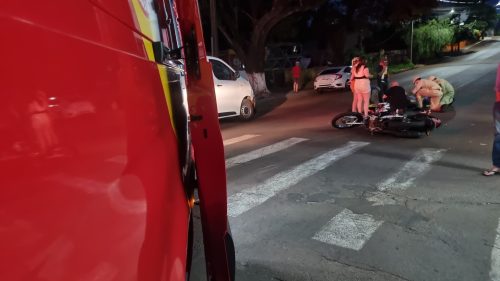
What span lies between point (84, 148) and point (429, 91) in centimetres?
1194

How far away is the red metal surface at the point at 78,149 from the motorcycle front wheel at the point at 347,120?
29.4ft

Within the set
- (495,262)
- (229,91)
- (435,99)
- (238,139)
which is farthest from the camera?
(229,91)

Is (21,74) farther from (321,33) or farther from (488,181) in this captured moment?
(321,33)

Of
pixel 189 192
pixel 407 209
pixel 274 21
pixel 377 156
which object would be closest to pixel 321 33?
pixel 274 21

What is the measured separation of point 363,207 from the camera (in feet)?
16.7

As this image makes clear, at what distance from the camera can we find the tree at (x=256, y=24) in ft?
68.1

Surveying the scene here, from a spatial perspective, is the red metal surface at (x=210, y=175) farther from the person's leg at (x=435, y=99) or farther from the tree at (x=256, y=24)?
the tree at (x=256, y=24)

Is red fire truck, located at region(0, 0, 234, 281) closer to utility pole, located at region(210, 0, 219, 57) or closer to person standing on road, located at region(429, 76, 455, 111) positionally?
person standing on road, located at region(429, 76, 455, 111)

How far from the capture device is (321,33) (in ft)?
113

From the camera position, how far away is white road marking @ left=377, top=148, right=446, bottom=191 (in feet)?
19.4

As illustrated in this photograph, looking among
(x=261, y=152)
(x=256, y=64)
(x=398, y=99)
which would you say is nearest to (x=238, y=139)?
(x=261, y=152)

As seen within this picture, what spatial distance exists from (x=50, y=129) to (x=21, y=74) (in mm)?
110

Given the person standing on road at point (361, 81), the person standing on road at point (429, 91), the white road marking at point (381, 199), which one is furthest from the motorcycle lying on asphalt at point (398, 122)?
the white road marking at point (381, 199)

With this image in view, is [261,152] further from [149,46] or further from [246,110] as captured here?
[149,46]
